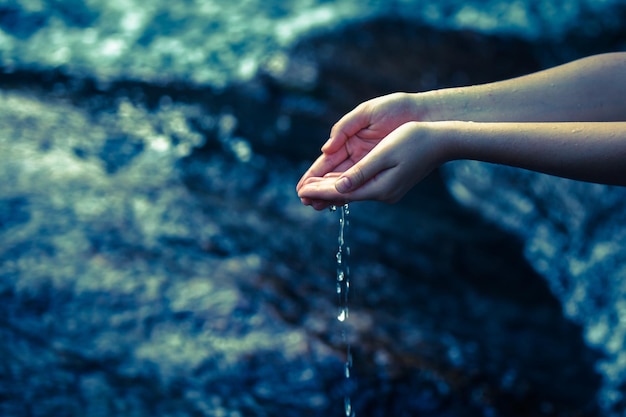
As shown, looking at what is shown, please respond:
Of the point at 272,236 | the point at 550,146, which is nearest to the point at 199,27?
the point at 272,236

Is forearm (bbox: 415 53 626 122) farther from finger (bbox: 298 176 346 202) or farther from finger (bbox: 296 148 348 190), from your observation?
finger (bbox: 298 176 346 202)

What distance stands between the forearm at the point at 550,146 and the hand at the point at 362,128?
20cm

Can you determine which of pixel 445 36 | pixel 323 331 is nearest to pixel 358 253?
pixel 323 331

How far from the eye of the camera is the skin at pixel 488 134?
1.82 meters

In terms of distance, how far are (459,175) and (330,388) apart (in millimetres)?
2613

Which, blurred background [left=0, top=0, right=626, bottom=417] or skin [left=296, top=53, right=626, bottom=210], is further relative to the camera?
blurred background [left=0, top=0, right=626, bottom=417]

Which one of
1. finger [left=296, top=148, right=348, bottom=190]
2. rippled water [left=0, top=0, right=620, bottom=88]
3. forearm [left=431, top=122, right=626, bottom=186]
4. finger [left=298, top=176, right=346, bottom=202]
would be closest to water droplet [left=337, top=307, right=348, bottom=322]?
finger [left=296, top=148, right=348, bottom=190]

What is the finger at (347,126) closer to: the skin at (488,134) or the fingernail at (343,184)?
the skin at (488,134)

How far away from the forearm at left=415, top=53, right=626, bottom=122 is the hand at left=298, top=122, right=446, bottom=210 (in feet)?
0.94

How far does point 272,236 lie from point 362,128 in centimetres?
196

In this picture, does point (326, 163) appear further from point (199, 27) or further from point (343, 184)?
point (199, 27)

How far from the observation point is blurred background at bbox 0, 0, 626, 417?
3.00 metres

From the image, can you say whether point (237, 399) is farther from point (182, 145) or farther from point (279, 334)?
point (182, 145)

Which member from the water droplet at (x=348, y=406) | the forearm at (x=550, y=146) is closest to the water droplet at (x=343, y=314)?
the water droplet at (x=348, y=406)
